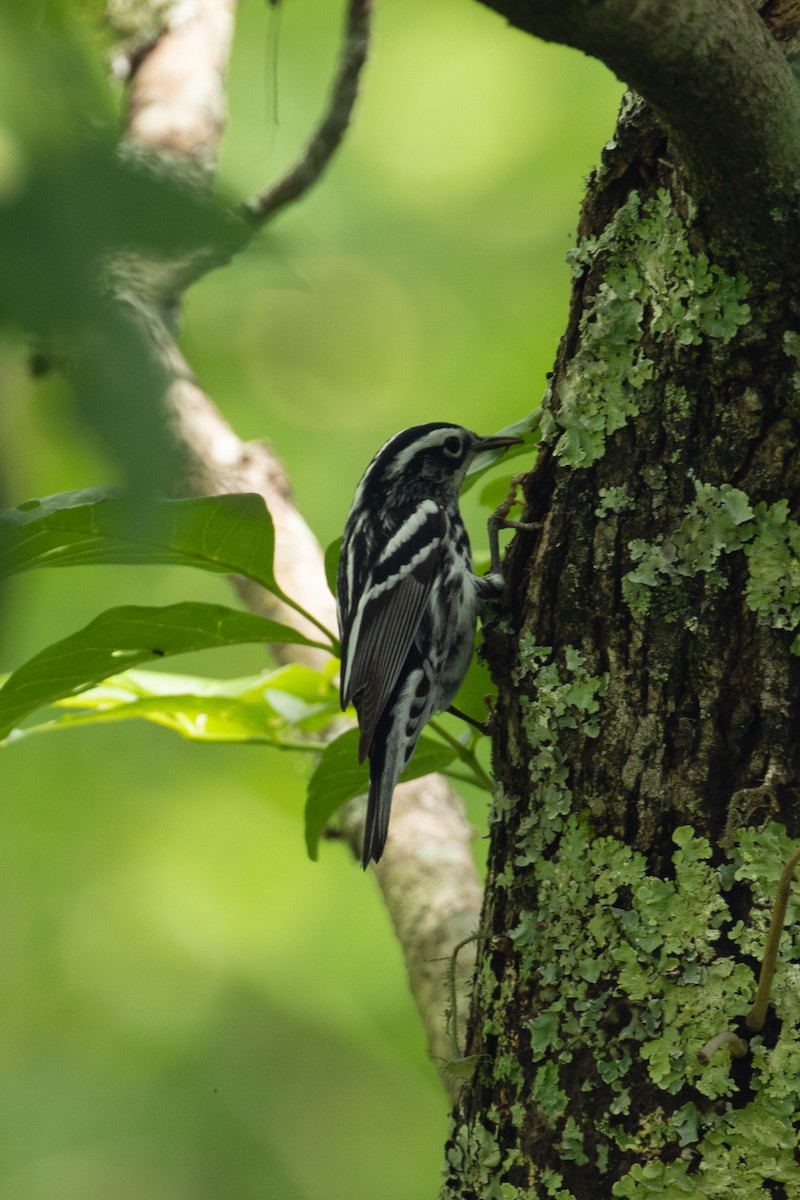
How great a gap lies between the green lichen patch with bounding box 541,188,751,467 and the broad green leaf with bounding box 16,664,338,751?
115cm

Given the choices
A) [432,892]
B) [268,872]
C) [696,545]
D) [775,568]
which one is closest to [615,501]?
[696,545]

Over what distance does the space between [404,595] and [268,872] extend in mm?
4027

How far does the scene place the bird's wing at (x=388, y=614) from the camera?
3.12 metres

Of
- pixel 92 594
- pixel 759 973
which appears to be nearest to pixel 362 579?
pixel 759 973

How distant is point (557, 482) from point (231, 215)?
167 centimetres

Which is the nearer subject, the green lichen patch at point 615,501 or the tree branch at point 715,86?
the tree branch at point 715,86

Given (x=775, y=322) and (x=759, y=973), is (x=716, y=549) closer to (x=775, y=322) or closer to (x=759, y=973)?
(x=775, y=322)

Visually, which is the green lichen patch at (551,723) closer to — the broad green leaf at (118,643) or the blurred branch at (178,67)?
the broad green leaf at (118,643)

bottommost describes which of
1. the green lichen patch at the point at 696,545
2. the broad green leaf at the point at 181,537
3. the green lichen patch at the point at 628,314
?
the green lichen patch at the point at 696,545

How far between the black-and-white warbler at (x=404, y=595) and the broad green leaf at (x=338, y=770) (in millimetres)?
→ 41

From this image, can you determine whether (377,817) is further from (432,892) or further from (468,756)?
(432,892)

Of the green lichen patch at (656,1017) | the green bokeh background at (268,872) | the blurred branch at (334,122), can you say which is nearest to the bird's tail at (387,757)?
the green lichen patch at (656,1017)

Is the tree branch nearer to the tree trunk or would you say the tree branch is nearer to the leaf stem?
the tree trunk

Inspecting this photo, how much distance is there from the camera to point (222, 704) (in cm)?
323
